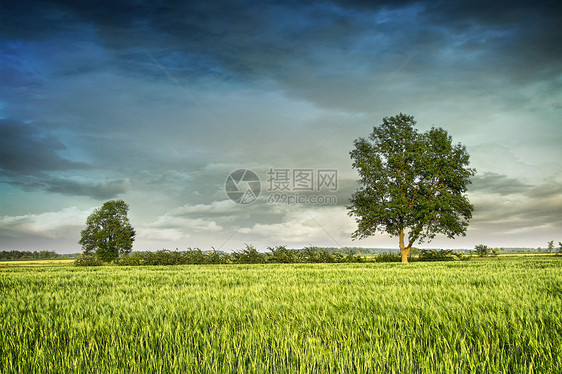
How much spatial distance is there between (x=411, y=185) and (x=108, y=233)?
51.1m

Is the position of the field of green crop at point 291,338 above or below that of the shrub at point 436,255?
above

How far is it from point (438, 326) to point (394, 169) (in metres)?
30.8

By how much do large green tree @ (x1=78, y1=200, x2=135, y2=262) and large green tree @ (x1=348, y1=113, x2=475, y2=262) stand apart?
43354 mm

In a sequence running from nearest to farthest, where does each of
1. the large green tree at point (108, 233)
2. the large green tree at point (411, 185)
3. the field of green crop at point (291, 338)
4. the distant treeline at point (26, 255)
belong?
the field of green crop at point (291, 338), the large green tree at point (411, 185), the large green tree at point (108, 233), the distant treeline at point (26, 255)

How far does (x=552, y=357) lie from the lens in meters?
2.88

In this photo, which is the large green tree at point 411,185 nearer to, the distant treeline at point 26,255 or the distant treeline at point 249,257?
the distant treeline at point 249,257

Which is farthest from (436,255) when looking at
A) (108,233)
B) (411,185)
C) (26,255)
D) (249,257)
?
(26,255)

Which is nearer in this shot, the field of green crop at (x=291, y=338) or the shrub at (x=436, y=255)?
the field of green crop at (x=291, y=338)

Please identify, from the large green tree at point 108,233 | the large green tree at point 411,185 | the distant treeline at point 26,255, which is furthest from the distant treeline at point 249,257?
the distant treeline at point 26,255

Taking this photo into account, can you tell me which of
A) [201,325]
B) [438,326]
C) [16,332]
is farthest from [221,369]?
[16,332]

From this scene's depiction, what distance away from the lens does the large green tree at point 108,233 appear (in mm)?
55156

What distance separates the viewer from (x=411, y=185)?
31.3 meters

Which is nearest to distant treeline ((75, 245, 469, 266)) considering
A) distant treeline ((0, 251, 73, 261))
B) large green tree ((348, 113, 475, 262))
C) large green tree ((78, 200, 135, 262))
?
large green tree ((348, 113, 475, 262))

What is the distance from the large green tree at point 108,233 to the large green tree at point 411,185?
43354 millimetres
